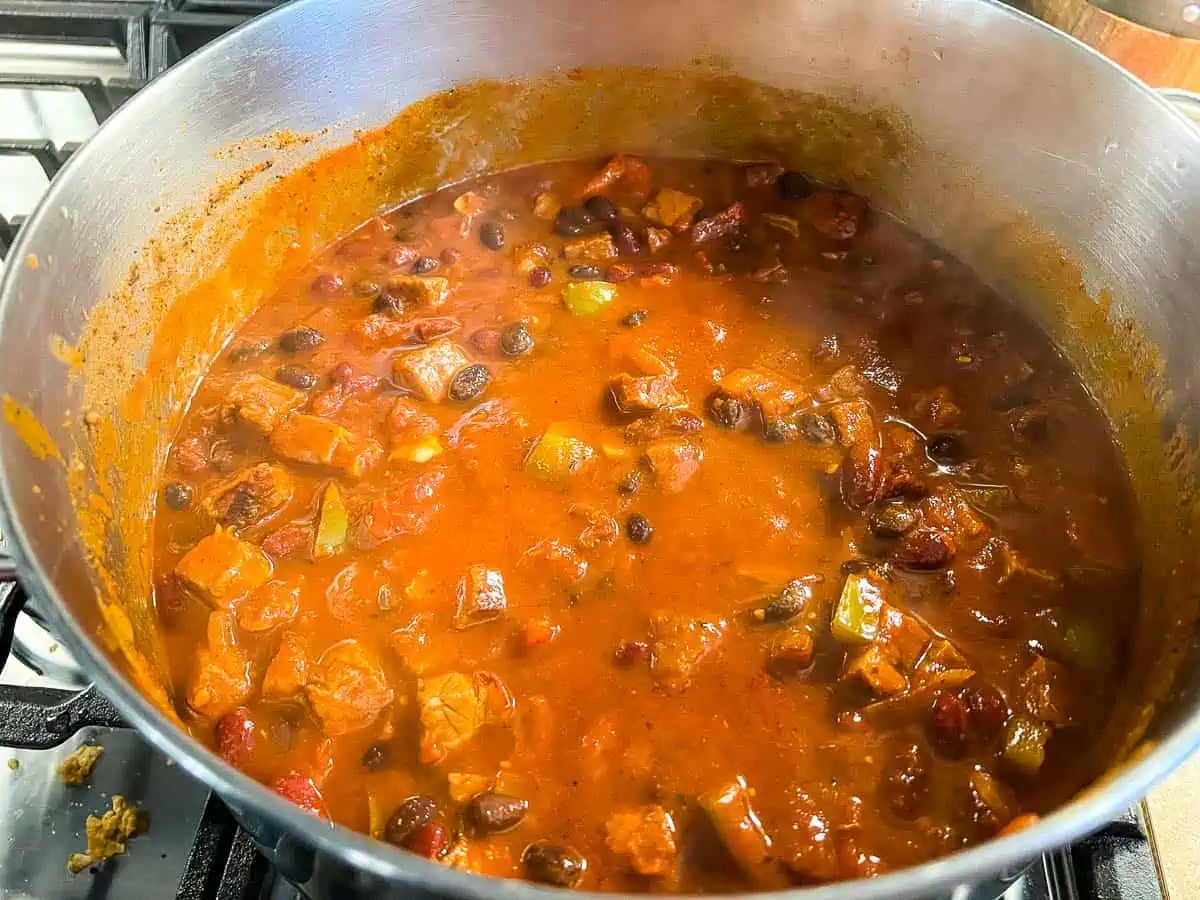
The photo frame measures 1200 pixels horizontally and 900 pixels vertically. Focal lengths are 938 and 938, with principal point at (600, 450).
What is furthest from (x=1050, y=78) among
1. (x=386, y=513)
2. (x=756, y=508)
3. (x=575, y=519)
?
(x=386, y=513)

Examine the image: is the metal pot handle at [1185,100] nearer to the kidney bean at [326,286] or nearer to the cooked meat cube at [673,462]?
the cooked meat cube at [673,462]

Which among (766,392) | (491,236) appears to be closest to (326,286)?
(491,236)

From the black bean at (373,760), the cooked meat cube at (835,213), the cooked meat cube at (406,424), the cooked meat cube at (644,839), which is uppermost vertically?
the cooked meat cube at (835,213)

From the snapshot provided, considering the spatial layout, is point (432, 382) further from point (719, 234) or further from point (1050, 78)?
point (1050, 78)

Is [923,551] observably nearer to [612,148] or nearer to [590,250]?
[590,250]

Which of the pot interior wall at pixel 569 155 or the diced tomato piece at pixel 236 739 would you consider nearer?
the diced tomato piece at pixel 236 739

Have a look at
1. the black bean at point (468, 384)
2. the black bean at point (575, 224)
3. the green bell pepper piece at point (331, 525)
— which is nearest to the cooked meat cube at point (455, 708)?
the green bell pepper piece at point (331, 525)

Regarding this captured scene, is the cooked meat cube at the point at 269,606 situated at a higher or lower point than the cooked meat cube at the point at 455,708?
lower
